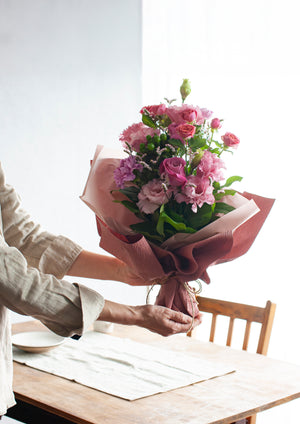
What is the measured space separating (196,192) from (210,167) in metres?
0.07

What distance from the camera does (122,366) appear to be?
1.93 m

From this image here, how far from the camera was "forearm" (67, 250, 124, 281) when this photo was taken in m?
1.79

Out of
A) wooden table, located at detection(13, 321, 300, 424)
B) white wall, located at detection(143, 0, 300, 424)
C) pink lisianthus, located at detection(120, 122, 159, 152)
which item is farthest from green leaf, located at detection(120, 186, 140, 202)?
white wall, located at detection(143, 0, 300, 424)

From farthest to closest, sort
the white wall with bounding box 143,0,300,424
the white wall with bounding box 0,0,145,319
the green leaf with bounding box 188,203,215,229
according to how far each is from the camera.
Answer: the white wall with bounding box 0,0,145,319 → the white wall with bounding box 143,0,300,424 → the green leaf with bounding box 188,203,215,229

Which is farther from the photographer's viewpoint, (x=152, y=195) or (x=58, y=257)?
(x=58, y=257)

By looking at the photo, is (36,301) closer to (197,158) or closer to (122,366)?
(197,158)

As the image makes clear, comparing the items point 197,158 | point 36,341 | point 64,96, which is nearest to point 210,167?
point 197,158

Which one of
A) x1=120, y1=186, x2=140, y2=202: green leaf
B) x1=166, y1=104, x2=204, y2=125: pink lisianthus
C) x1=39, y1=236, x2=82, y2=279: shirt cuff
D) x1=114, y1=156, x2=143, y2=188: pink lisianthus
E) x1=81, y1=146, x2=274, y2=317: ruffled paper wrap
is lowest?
x1=39, y1=236, x2=82, y2=279: shirt cuff

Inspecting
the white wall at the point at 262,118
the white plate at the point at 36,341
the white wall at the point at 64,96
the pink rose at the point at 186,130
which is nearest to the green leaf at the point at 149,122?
the pink rose at the point at 186,130

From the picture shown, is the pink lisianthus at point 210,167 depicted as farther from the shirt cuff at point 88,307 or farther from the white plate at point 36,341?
the white plate at point 36,341

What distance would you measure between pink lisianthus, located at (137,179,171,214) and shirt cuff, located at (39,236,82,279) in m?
0.44

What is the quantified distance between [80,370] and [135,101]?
2.68m

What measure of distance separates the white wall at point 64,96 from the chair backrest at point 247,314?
1.45 meters

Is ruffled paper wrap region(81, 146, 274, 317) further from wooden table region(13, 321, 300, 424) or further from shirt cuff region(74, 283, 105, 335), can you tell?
wooden table region(13, 321, 300, 424)
